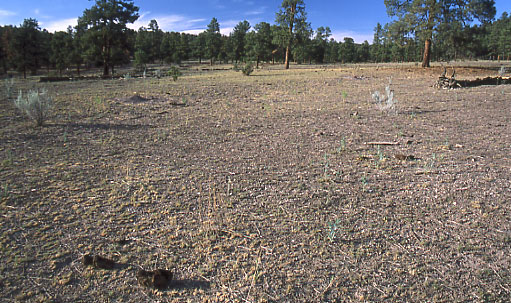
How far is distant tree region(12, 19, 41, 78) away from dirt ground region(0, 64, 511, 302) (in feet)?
119

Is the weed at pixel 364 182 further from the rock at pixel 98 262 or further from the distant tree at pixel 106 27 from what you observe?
the distant tree at pixel 106 27

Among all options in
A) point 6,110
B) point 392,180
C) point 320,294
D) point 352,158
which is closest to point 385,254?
point 320,294

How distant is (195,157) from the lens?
496 centimetres

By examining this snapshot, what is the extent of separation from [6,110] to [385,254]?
8869 millimetres

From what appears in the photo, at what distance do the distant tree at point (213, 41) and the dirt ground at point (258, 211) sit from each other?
175ft

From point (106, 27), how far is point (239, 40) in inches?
1334

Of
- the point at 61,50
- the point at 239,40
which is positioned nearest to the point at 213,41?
the point at 239,40

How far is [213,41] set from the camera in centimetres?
5859

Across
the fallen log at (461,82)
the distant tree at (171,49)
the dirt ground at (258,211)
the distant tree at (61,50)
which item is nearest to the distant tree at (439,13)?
the fallen log at (461,82)

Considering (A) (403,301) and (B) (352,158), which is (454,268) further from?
(B) (352,158)

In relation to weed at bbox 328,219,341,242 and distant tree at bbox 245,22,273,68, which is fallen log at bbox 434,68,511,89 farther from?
distant tree at bbox 245,22,273,68

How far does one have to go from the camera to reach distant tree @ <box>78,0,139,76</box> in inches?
999

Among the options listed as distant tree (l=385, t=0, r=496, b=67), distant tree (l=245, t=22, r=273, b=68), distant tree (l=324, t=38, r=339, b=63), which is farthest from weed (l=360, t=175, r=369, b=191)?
distant tree (l=324, t=38, r=339, b=63)

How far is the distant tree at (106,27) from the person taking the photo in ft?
83.3
